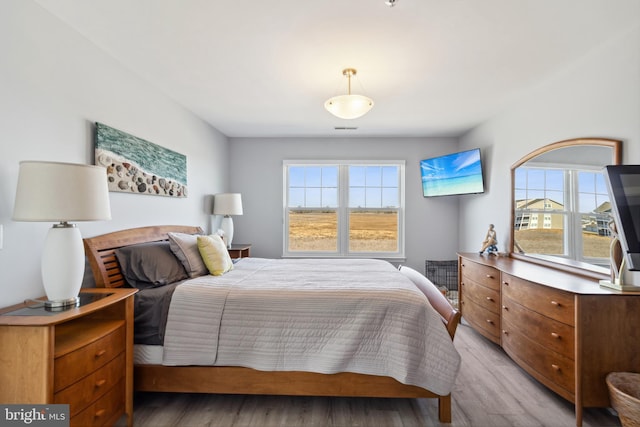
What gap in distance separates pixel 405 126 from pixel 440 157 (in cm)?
74

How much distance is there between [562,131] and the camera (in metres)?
2.48

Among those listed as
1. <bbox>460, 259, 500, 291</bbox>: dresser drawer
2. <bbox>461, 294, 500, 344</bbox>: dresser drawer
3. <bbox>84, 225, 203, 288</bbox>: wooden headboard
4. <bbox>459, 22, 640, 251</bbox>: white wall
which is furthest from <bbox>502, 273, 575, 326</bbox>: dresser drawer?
<bbox>84, 225, 203, 288</bbox>: wooden headboard

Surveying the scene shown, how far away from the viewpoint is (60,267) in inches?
A: 56.8

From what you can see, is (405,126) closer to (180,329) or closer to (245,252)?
(245,252)

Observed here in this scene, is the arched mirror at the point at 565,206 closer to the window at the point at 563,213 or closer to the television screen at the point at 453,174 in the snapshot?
the window at the point at 563,213

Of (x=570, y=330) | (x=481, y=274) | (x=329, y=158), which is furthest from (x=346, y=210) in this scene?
(x=570, y=330)

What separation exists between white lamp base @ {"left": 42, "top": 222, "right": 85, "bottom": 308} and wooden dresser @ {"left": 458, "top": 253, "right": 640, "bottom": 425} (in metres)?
2.88

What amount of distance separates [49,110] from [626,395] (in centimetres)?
370

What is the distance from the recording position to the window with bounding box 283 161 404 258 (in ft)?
15.0

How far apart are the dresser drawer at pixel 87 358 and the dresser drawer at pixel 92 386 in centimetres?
3

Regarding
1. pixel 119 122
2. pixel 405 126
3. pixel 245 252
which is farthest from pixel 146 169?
pixel 405 126

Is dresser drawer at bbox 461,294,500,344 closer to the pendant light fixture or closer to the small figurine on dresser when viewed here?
the small figurine on dresser

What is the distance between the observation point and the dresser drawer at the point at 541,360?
181 centimetres

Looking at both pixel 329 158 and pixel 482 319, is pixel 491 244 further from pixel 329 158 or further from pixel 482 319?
pixel 329 158
